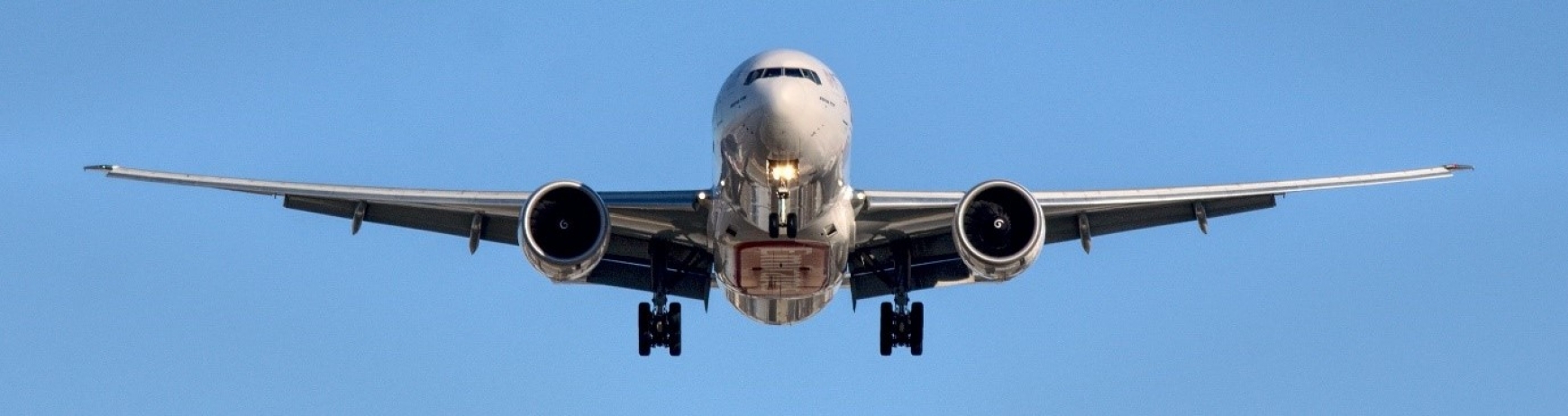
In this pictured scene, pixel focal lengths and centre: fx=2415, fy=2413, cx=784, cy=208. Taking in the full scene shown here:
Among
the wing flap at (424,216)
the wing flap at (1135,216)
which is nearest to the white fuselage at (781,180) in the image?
the wing flap at (424,216)

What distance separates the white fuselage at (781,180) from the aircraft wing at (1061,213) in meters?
0.91

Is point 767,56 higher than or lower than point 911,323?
higher

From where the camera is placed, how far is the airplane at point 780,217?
3064cm

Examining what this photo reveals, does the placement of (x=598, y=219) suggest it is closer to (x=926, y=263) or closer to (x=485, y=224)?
(x=485, y=224)

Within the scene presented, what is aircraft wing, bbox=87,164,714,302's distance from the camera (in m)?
33.1

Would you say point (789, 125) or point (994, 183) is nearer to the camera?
point (789, 125)

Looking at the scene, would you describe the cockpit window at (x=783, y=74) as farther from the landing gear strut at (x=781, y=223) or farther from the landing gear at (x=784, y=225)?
the landing gear at (x=784, y=225)

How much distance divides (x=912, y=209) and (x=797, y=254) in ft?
6.48

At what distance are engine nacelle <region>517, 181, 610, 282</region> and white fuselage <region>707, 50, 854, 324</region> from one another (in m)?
1.78

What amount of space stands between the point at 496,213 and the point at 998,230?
7.24 m

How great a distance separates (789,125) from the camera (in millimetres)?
29656

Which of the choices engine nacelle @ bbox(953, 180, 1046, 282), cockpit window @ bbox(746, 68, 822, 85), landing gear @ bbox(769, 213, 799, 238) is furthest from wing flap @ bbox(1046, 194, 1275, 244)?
cockpit window @ bbox(746, 68, 822, 85)

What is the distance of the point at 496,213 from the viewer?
112 feet

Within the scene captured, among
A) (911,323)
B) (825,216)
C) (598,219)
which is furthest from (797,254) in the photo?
(911,323)
